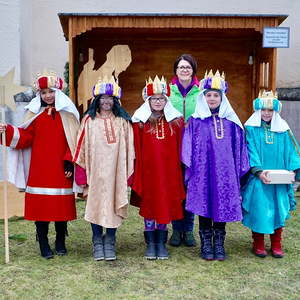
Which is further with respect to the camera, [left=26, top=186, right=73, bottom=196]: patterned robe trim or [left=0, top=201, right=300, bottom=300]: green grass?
[left=26, top=186, right=73, bottom=196]: patterned robe trim

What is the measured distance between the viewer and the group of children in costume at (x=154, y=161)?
436 cm

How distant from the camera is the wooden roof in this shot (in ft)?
21.5

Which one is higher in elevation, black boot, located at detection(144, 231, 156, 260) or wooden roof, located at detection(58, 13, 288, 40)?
wooden roof, located at detection(58, 13, 288, 40)

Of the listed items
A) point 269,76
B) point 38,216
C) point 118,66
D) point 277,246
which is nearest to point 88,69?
point 118,66

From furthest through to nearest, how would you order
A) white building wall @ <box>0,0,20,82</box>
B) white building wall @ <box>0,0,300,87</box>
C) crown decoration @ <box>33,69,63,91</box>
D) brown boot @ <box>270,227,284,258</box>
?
1. white building wall @ <box>0,0,300,87</box>
2. white building wall @ <box>0,0,20,82</box>
3. brown boot @ <box>270,227,284,258</box>
4. crown decoration @ <box>33,69,63,91</box>

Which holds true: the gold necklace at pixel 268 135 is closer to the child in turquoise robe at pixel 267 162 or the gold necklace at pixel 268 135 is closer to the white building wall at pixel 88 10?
the child in turquoise robe at pixel 267 162

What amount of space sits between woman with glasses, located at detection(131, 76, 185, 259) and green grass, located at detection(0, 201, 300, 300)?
1.60 ft

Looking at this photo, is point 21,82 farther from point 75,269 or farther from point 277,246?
point 277,246

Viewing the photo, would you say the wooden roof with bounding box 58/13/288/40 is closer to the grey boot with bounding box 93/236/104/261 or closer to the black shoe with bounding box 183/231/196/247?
the black shoe with bounding box 183/231/196/247

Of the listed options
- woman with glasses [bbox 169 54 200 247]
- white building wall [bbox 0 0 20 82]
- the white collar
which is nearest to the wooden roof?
white building wall [bbox 0 0 20 82]

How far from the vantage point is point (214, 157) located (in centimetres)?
434

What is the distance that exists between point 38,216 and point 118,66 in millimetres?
3840

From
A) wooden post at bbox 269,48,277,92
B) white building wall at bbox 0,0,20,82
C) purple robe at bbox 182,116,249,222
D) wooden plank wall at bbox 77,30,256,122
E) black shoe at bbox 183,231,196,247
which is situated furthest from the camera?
wooden plank wall at bbox 77,30,256,122

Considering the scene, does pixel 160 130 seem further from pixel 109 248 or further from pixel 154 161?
pixel 109 248
